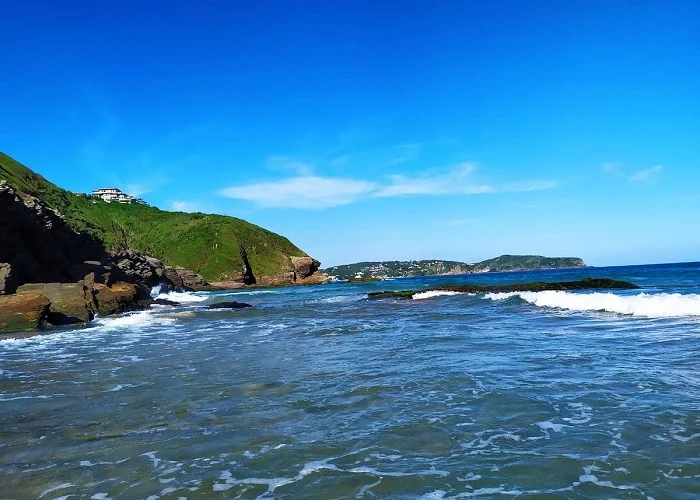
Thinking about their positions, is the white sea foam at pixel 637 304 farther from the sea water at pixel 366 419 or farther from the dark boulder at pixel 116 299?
the dark boulder at pixel 116 299

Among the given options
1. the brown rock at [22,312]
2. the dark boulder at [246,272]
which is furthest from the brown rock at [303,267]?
the brown rock at [22,312]

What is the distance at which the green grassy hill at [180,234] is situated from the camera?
124 m

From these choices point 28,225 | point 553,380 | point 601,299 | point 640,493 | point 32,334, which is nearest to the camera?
point 640,493

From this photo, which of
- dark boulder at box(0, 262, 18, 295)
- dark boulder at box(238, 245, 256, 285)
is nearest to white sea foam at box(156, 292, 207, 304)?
dark boulder at box(0, 262, 18, 295)

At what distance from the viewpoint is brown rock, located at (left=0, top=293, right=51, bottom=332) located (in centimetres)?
2434

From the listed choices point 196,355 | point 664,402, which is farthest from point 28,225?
point 664,402

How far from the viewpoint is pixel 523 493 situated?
201 inches

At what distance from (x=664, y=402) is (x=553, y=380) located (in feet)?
7.11

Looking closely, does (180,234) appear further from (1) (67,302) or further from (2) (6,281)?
(1) (67,302)

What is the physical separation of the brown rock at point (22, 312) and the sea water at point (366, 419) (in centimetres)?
930

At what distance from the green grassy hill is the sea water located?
111418 millimetres

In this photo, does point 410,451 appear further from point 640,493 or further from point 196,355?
point 196,355

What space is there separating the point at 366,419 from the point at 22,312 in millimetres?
23828

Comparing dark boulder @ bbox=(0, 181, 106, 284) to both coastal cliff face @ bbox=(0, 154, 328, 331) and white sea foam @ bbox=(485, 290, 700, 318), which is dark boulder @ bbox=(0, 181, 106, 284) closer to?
coastal cliff face @ bbox=(0, 154, 328, 331)
